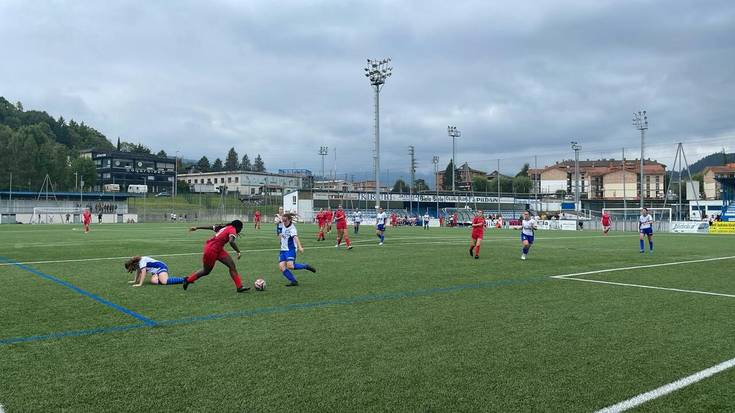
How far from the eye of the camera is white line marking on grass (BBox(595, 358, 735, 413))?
4.52 metres

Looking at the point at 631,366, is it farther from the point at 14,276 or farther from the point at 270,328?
the point at 14,276

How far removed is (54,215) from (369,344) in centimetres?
7868

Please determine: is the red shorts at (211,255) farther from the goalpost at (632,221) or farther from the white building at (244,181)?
the white building at (244,181)

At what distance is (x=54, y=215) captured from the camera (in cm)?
7288

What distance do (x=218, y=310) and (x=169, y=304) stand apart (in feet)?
3.63

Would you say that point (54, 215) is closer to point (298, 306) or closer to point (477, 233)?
point (477, 233)

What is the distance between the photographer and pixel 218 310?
8844 millimetres

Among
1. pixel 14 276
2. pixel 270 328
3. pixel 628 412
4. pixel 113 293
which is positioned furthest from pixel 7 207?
pixel 628 412

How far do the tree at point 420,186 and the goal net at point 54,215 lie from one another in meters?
51.2

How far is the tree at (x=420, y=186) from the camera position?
9119 centimetres

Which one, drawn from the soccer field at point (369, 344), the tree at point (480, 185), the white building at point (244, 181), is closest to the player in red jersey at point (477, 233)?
the soccer field at point (369, 344)

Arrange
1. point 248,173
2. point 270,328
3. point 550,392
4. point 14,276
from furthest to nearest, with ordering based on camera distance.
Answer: point 248,173 → point 14,276 → point 270,328 → point 550,392

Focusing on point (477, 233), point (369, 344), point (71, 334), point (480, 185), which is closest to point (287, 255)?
point (71, 334)

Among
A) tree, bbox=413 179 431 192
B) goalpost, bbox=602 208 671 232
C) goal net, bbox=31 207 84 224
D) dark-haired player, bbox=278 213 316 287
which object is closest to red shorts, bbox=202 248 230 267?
dark-haired player, bbox=278 213 316 287
